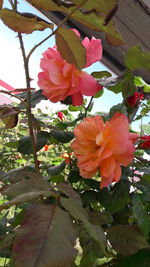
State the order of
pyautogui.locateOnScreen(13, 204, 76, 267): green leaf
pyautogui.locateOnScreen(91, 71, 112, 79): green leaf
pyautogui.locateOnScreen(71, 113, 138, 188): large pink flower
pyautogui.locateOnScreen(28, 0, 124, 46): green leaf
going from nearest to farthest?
pyautogui.locateOnScreen(13, 204, 76, 267): green leaf, pyautogui.locateOnScreen(28, 0, 124, 46): green leaf, pyautogui.locateOnScreen(71, 113, 138, 188): large pink flower, pyautogui.locateOnScreen(91, 71, 112, 79): green leaf

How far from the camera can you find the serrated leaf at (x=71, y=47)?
13.9 inches

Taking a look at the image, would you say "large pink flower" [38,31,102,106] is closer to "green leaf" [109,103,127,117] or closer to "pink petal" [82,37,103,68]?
"pink petal" [82,37,103,68]

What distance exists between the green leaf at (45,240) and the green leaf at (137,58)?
0.77ft

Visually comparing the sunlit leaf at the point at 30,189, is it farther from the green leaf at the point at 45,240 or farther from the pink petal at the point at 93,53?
the pink petal at the point at 93,53

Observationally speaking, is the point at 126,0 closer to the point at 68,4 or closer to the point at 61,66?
the point at 61,66

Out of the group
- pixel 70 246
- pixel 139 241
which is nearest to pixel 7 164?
pixel 139 241

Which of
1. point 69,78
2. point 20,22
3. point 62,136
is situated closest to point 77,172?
point 62,136

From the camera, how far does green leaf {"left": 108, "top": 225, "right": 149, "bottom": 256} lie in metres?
0.36

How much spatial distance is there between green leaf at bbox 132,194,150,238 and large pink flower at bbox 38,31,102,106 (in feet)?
0.60

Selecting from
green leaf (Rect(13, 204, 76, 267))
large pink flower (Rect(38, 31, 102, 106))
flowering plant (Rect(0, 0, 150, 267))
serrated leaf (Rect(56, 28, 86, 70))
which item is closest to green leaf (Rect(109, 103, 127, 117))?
flowering plant (Rect(0, 0, 150, 267))

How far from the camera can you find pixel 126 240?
1.24ft

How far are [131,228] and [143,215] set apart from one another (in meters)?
0.03

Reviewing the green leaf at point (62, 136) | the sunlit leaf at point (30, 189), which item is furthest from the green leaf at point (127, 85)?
the sunlit leaf at point (30, 189)

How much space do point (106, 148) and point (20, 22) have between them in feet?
0.70
